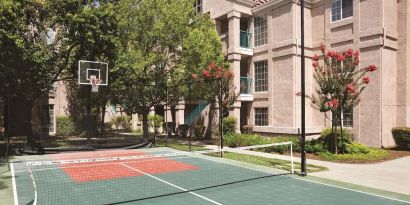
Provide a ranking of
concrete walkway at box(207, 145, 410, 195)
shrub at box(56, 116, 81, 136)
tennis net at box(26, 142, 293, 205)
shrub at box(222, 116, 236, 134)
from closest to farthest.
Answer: tennis net at box(26, 142, 293, 205) < concrete walkway at box(207, 145, 410, 195) < shrub at box(222, 116, 236, 134) < shrub at box(56, 116, 81, 136)

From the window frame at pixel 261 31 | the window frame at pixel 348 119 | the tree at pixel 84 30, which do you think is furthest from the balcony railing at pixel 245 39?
the tree at pixel 84 30

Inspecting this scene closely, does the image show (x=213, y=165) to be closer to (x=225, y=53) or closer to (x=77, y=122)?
(x=225, y=53)

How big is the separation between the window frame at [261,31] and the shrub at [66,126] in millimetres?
20284

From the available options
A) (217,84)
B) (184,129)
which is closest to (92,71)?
(217,84)

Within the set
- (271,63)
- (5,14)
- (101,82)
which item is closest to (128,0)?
(101,82)

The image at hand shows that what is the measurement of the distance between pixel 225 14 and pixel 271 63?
236 inches

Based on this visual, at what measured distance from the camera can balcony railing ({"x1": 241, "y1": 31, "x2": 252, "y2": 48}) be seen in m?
29.0

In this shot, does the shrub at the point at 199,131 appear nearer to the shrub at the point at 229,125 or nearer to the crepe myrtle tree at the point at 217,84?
the shrub at the point at 229,125

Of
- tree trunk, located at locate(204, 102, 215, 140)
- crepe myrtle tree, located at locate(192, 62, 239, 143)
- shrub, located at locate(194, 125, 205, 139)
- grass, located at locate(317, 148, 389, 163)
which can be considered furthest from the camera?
shrub, located at locate(194, 125, 205, 139)

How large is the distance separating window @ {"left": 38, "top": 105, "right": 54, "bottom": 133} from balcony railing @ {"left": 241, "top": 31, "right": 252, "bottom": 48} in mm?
20712

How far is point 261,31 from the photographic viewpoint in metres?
28.3

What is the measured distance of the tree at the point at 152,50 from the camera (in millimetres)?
24344

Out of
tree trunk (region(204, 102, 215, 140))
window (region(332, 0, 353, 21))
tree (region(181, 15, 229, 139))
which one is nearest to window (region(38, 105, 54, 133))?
tree trunk (region(204, 102, 215, 140))

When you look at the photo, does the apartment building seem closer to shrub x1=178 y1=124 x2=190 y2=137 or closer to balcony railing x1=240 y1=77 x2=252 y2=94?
balcony railing x1=240 y1=77 x2=252 y2=94
